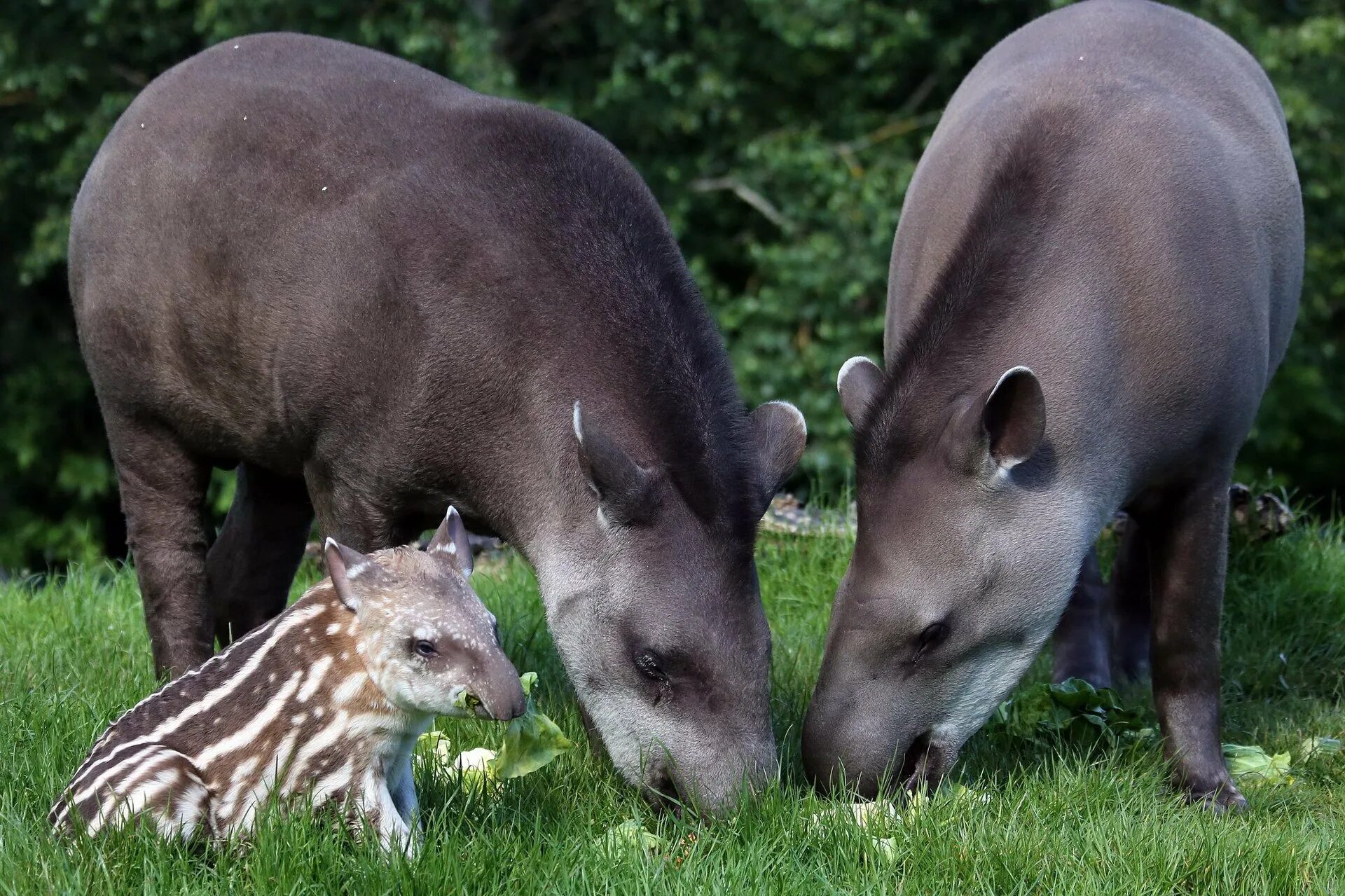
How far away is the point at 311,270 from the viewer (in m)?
5.14

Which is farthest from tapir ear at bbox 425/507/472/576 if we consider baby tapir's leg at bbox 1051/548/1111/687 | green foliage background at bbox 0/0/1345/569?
green foliage background at bbox 0/0/1345/569

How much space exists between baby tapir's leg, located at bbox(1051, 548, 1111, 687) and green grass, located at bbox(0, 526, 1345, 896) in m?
0.22

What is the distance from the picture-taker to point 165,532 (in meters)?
5.81

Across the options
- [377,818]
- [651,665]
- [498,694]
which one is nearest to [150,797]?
[377,818]

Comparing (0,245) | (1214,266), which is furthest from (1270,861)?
(0,245)

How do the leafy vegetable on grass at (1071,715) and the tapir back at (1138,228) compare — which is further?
the leafy vegetable on grass at (1071,715)

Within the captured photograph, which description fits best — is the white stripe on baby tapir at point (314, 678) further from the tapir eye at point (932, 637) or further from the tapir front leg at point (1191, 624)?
the tapir front leg at point (1191, 624)

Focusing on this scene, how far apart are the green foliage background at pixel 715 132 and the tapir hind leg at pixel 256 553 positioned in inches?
306

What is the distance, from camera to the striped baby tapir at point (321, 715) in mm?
3912

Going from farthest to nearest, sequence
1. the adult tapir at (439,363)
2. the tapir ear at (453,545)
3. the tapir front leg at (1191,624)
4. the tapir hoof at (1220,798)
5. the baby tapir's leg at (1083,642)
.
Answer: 1. the baby tapir's leg at (1083,642)
2. the tapir front leg at (1191,624)
3. the tapir hoof at (1220,798)
4. the adult tapir at (439,363)
5. the tapir ear at (453,545)

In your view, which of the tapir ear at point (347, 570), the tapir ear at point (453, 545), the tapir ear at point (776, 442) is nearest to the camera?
the tapir ear at point (347, 570)

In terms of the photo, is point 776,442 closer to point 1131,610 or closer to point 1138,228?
point 1138,228

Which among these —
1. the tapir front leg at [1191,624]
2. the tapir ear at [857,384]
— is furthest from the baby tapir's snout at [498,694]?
the tapir front leg at [1191,624]

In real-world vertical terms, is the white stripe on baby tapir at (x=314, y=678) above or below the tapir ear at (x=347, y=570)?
below
